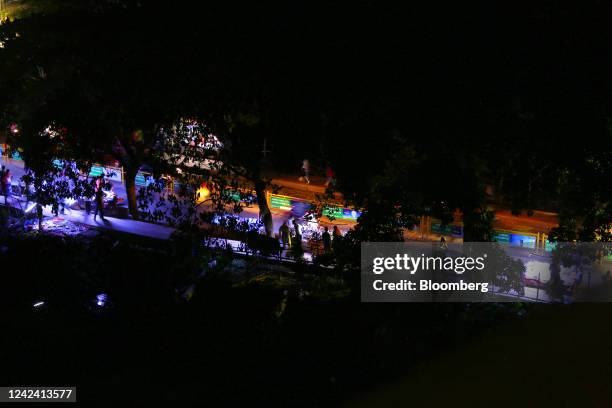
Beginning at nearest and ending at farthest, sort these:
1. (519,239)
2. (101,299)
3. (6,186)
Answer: (101,299) < (519,239) < (6,186)

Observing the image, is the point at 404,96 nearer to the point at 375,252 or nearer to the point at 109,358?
the point at 375,252

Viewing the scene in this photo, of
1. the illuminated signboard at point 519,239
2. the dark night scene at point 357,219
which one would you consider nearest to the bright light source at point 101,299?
the dark night scene at point 357,219

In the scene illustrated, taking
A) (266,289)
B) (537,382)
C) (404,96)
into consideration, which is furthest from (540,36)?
(266,289)

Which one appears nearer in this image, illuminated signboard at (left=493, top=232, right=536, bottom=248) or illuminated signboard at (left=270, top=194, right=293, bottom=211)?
illuminated signboard at (left=493, top=232, right=536, bottom=248)

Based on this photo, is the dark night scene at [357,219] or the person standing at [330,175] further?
the person standing at [330,175]

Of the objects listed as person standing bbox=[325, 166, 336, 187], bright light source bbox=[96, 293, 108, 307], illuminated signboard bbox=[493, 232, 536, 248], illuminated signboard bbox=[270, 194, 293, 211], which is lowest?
bright light source bbox=[96, 293, 108, 307]

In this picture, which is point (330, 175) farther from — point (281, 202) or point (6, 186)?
point (6, 186)

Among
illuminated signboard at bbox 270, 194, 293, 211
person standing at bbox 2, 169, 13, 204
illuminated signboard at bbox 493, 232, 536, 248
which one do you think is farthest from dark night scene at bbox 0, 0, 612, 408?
person standing at bbox 2, 169, 13, 204

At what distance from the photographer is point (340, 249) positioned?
19.6ft

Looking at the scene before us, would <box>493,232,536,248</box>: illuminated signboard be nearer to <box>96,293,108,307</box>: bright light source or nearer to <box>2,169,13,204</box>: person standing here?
<box>96,293,108,307</box>: bright light source

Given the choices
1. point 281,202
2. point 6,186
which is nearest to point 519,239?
point 281,202

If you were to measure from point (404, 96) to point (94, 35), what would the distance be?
11.9 feet

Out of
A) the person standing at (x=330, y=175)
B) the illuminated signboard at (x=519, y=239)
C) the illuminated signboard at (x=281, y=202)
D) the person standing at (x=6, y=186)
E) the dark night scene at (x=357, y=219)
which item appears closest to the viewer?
the dark night scene at (x=357, y=219)

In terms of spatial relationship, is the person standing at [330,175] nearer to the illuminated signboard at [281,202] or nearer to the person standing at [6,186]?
the illuminated signboard at [281,202]
